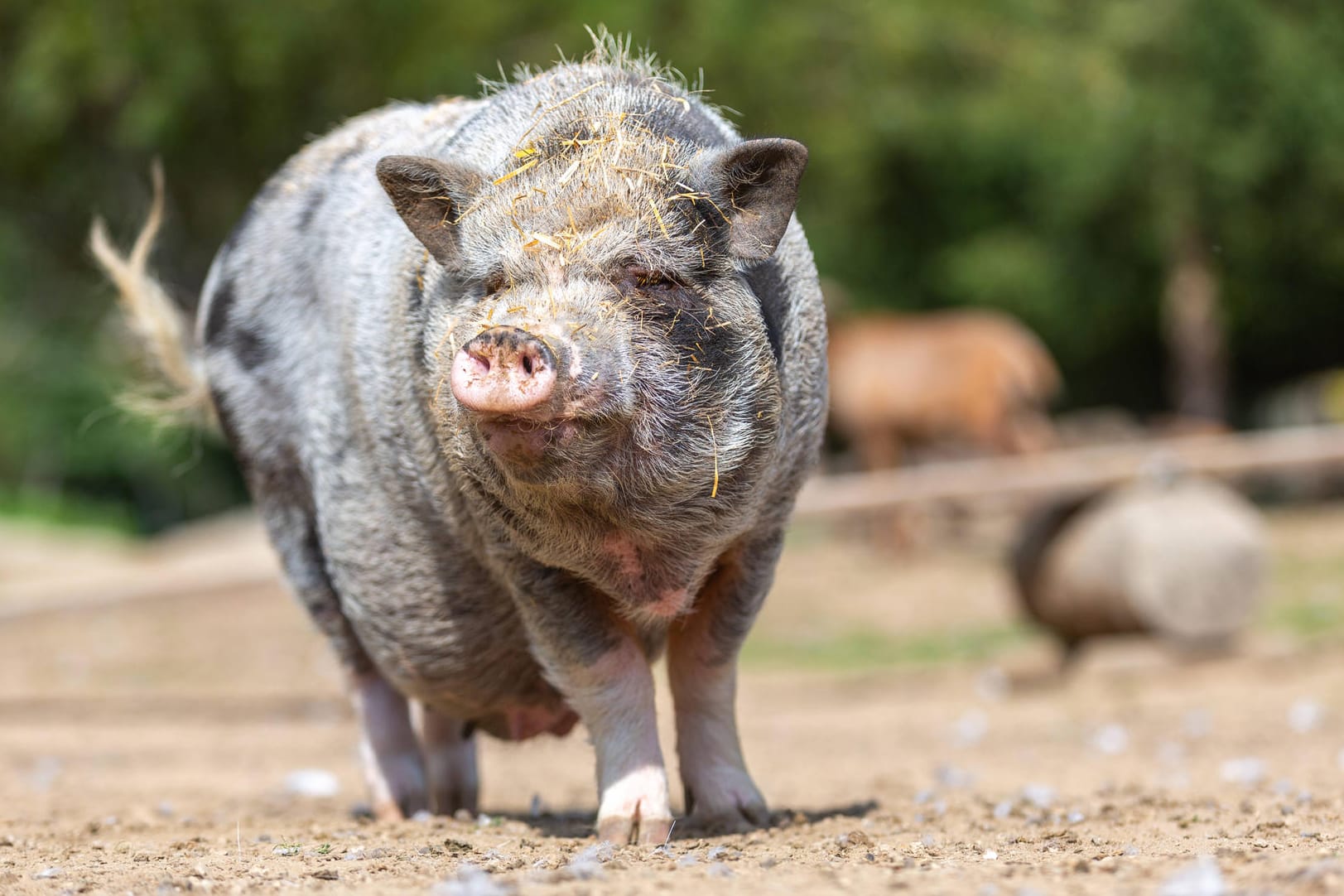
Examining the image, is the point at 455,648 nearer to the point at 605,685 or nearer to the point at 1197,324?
the point at 605,685

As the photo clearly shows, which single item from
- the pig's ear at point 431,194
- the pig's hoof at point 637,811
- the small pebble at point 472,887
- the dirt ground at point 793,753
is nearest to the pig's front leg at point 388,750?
the dirt ground at point 793,753

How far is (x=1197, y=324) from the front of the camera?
722 inches

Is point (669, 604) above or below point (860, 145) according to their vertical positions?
below

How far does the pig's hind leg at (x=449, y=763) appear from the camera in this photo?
537 cm

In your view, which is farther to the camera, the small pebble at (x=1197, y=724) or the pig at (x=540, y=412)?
the small pebble at (x=1197, y=724)

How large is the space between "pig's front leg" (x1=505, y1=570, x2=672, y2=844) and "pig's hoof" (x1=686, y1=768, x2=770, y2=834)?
0.73ft

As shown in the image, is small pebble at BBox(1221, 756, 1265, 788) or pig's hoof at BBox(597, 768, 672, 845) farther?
small pebble at BBox(1221, 756, 1265, 788)

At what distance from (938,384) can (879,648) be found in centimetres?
512

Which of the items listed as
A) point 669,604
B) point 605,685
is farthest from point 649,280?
point 605,685

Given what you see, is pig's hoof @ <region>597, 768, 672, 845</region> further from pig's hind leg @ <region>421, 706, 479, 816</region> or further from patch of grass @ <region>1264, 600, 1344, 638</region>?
patch of grass @ <region>1264, 600, 1344, 638</region>

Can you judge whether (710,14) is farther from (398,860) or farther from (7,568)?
(398,860)

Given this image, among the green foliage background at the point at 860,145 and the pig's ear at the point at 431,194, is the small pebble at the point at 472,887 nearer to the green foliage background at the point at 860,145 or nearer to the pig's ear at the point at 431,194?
the pig's ear at the point at 431,194

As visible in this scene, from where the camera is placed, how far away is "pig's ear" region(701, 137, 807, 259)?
3.84 meters

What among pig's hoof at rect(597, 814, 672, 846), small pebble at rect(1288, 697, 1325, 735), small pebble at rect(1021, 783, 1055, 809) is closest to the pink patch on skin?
pig's hoof at rect(597, 814, 672, 846)
